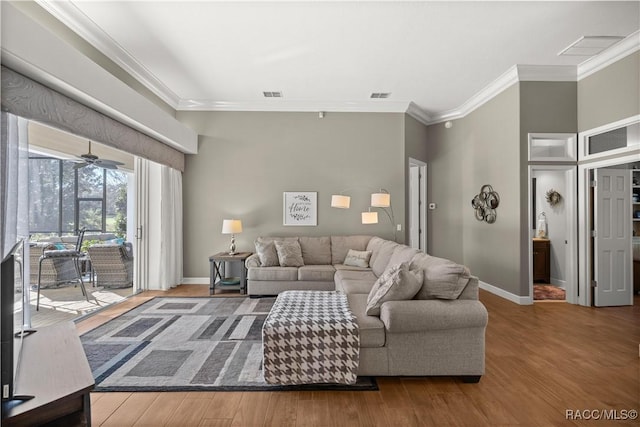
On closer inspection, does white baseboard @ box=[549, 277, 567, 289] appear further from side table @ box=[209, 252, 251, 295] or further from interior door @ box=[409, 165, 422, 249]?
side table @ box=[209, 252, 251, 295]

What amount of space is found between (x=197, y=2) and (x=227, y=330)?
3402 mm

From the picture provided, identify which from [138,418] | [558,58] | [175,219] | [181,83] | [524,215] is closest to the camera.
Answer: [138,418]

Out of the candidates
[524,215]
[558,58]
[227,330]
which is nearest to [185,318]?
[227,330]

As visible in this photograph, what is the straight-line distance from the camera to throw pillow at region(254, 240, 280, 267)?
196 inches

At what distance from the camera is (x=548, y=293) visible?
16.8ft

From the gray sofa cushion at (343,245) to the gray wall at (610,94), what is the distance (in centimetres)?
361

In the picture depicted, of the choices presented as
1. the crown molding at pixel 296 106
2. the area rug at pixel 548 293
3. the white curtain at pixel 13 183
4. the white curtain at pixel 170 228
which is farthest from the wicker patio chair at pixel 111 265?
the area rug at pixel 548 293

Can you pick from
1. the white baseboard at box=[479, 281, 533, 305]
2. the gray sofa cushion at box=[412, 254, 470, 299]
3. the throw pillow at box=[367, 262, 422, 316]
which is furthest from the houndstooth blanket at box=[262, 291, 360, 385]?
the white baseboard at box=[479, 281, 533, 305]

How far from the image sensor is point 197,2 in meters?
3.05

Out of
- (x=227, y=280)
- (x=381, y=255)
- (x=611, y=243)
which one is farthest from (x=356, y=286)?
(x=611, y=243)

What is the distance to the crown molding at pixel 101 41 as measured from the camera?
10.0ft

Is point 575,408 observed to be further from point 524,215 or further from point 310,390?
point 524,215

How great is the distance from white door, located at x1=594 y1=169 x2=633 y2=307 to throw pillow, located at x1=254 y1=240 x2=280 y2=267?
465 centimetres

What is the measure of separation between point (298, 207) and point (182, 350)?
129 inches
